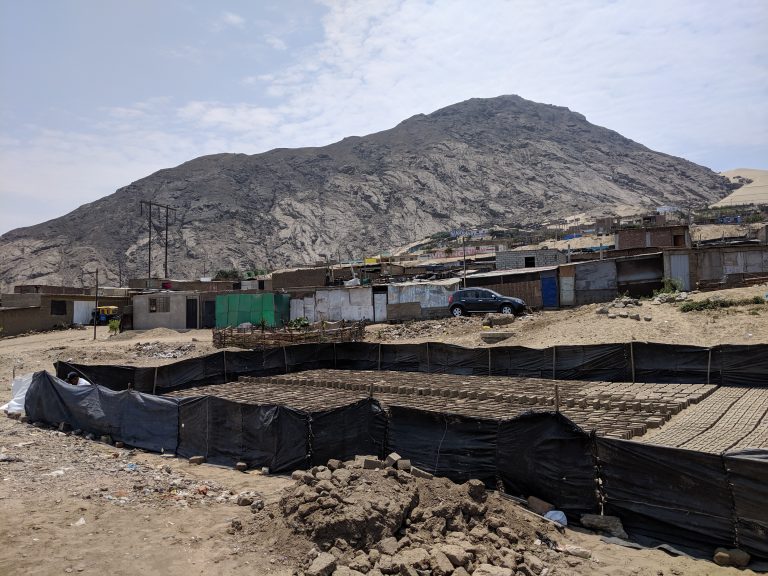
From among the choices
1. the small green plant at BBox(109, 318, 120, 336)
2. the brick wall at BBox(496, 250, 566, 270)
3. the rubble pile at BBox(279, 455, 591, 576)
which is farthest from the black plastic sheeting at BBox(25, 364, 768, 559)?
the brick wall at BBox(496, 250, 566, 270)

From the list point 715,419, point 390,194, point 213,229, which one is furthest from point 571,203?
point 715,419

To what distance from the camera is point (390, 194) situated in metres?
100

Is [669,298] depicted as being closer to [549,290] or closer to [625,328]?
[625,328]

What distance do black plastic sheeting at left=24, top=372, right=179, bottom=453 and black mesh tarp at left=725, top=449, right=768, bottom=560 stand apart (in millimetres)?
9464

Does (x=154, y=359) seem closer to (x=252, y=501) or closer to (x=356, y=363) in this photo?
(x=356, y=363)

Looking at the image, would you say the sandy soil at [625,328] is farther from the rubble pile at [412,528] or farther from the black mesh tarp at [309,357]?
the rubble pile at [412,528]

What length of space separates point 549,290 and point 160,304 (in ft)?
74.9

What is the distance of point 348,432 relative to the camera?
952 cm

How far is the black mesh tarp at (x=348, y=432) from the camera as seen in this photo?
30.6 ft

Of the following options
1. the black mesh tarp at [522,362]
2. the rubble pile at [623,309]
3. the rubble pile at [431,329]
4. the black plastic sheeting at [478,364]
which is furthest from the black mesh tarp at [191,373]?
the rubble pile at [623,309]

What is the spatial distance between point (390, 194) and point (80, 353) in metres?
79.7

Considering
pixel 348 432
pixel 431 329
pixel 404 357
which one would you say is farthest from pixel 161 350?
pixel 348 432

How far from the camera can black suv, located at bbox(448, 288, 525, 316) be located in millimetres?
24391

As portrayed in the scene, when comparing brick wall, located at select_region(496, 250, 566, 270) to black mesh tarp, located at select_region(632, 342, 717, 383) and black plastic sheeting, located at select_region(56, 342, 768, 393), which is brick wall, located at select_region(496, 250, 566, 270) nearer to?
black plastic sheeting, located at select_region(56, 342, 768, 393)
